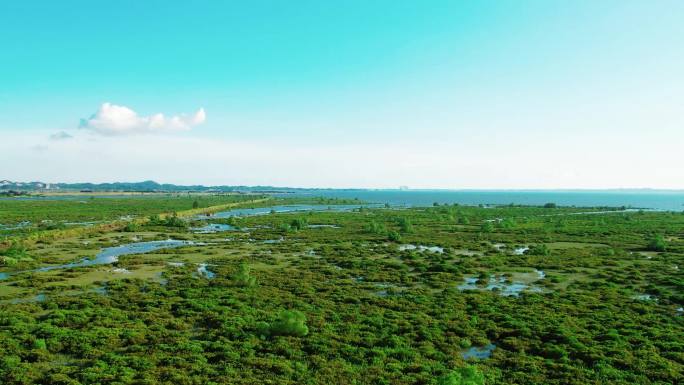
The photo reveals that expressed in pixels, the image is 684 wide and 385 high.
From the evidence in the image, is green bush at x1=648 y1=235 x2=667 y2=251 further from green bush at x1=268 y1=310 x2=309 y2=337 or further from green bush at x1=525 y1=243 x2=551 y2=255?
green bush at x1=268 y1=310 x2=309 y2=337

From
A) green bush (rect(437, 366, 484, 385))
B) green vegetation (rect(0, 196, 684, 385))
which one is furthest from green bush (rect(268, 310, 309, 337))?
green bush (rect(437, 366, 484, 385))

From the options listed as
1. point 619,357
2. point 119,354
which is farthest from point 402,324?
point 119,354

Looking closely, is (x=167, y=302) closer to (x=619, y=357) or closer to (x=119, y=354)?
(x=119, y=354)

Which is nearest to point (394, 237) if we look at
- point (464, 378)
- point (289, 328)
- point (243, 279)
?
point (243, 279)

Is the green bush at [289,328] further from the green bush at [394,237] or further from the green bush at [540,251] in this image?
the green bush at [394,237]

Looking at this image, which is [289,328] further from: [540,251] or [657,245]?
[657,245]

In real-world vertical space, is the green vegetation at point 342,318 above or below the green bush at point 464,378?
below

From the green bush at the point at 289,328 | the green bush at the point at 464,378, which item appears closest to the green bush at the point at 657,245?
the green bush at the point at 464,378

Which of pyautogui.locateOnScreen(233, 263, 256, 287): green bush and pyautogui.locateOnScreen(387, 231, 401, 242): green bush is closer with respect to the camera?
pyautogui.locateOnScreen(233, 263, 256, 287): green bush
